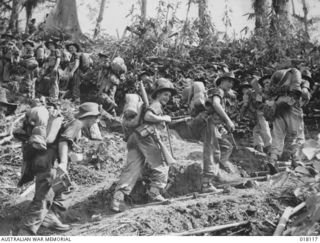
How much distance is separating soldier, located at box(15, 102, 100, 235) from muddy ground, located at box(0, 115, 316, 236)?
22cm

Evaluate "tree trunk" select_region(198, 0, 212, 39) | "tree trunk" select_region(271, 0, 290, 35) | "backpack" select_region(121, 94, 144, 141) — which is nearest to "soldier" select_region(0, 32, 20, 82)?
"tree trunk" select_region(198, 0, 212, 39)

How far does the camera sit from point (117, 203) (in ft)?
19.7

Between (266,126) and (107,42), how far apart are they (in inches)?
222

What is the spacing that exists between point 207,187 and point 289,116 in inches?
70.7

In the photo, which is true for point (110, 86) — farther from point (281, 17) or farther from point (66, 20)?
point (66, 20)

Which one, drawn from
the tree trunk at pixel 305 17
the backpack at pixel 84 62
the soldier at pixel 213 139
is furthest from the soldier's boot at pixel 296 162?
the backpack at pixel 84 62

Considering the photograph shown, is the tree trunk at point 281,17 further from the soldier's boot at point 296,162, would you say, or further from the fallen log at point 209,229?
the fallen log at point 209,229

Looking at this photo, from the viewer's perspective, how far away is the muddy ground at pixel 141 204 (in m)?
5.59

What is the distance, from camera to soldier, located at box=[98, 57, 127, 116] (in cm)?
959

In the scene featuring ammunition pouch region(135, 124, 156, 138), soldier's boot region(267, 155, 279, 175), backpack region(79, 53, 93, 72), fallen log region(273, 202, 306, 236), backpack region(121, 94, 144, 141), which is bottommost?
fallen log region(273, 202, 306, 236)

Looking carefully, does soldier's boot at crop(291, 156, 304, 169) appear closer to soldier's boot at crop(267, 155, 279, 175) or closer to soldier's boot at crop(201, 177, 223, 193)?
soldier's boot at crop(267, 155, 279, 175)

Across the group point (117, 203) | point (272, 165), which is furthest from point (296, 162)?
point (117, 203)

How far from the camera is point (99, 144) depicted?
7906 millimetres

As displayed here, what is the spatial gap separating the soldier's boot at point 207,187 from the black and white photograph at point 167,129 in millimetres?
13
